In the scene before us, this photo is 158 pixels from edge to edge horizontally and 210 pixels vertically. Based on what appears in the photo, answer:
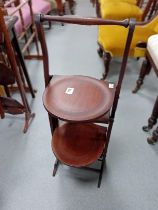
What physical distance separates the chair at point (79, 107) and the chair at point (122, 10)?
137 centimetres

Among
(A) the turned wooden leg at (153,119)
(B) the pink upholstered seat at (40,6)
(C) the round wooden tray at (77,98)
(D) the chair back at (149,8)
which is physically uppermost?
(D) the chair back at (149,8)

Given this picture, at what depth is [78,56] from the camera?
2.36m

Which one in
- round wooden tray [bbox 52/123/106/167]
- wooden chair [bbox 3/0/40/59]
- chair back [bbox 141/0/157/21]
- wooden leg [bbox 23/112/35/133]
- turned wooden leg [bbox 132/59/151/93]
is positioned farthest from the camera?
Answer: chair back [bbox 141/0/157/21]

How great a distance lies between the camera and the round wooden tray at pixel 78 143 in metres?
1.03

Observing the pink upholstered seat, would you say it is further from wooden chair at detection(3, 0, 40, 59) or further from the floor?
the floor

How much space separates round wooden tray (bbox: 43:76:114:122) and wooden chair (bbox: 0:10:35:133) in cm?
40

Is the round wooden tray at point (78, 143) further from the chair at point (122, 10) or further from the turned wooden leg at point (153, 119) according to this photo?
the chair at point (122, 10)

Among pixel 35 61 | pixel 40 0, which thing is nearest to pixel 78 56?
pixel 35 61

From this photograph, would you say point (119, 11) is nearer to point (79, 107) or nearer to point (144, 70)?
point (144, 70)

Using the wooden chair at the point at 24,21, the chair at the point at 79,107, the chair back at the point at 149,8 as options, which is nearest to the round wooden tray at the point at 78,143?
the chair at the point at 79,107

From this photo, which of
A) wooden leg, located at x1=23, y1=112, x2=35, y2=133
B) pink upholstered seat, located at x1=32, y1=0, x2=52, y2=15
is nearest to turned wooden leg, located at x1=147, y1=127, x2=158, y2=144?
wooden leg, located at x1=23, y1=112, x2=35, y2=133

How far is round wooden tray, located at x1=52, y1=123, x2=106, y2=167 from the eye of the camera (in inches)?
40.6

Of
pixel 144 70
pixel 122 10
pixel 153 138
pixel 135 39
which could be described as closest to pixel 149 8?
pixel 122 10

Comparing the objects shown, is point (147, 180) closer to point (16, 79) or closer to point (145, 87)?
point (145, 87)
